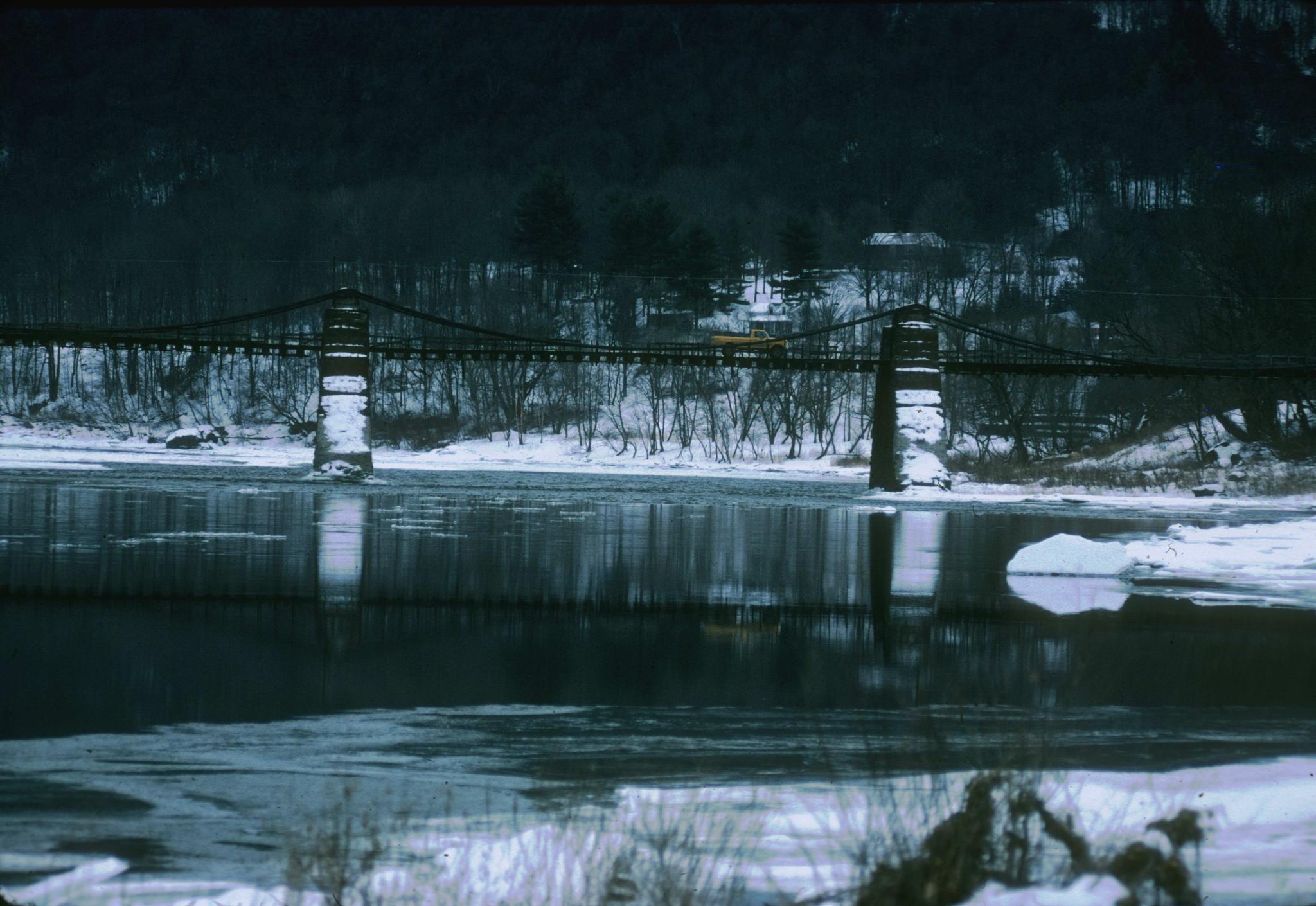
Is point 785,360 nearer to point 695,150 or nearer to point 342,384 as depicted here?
point 342,384

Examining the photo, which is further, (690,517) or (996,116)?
(996,116)

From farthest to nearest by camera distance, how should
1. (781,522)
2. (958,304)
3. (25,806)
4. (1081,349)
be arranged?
1. (958,304)
2. (1081,349)
3. (781,522)
4. (25,806)

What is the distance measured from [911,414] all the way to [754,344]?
62.2 feet

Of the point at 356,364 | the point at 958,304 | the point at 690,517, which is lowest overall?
the point at 690,517

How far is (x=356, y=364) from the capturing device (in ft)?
189

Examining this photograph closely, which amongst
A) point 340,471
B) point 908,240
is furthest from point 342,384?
point 908,240

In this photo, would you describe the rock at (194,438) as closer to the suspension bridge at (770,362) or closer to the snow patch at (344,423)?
the suspension bridge at (770,362)

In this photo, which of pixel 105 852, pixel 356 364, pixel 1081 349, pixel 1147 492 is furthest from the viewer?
pixel 1081 349

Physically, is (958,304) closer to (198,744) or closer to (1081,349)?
(1081,349)

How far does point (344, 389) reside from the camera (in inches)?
2239

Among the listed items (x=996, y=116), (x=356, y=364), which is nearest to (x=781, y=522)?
(x=356, y=364)

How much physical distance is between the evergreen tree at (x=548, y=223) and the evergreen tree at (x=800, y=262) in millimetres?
16134

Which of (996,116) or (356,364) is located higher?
(996,116)

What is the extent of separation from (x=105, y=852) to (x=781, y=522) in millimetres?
27062
